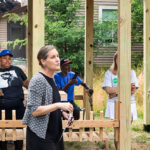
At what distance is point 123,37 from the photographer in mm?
4977

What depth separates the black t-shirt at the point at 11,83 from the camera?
616 cm

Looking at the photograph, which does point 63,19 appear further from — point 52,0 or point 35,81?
point 35,81

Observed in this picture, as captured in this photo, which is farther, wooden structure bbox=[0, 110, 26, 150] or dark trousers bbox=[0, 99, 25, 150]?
dark trousers bbox=[0, 99, 25, 150]

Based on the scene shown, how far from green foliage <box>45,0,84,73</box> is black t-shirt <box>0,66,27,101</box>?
980 centimetres

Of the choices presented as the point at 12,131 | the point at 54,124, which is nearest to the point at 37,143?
the point at 54,124

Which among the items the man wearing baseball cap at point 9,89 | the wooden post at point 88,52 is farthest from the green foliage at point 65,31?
the man wearing baseball cap at point 9,89

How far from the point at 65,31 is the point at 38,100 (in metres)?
13.6

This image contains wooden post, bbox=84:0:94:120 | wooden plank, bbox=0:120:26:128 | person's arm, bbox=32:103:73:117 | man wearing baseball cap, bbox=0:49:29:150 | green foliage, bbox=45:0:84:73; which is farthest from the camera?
green foliage, bbox=45:0:84:73

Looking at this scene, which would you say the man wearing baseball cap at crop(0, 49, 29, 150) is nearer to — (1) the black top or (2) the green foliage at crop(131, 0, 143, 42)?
(1) the black top

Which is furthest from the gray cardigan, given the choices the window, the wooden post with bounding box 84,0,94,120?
the window

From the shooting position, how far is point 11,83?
619 cm

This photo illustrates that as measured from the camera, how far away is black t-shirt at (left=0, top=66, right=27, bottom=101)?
6.16 metres

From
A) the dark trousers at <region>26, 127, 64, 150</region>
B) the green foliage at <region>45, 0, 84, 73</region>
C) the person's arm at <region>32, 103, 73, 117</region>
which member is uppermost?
the green foliage at <region>45, 0, 84, 73</region>

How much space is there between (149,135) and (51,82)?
210 inches
